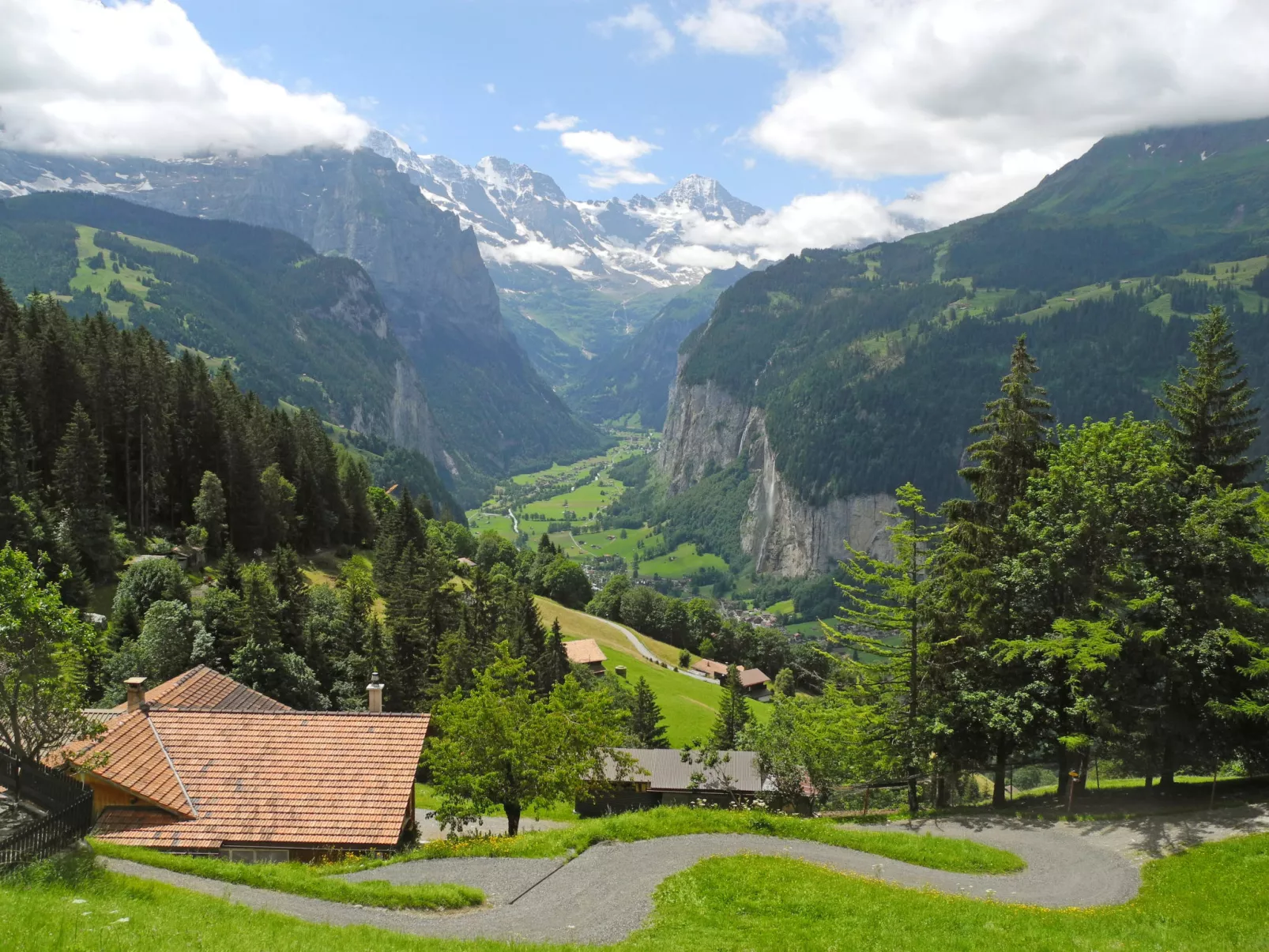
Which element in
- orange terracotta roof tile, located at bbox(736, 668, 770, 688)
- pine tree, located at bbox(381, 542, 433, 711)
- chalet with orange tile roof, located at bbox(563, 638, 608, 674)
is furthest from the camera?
orange terracotta roof tile, located at bbox(736, 668, 770, 688)

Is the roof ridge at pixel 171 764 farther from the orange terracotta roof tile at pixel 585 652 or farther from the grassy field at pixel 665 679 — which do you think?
the orange terracotta roof tile at pixel 585 652

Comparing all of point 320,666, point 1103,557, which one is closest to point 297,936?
point 1103,557

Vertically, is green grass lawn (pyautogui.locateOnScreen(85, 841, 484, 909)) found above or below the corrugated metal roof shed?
above

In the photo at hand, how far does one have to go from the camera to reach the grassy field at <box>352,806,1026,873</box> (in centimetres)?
2277

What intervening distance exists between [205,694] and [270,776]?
11.1m

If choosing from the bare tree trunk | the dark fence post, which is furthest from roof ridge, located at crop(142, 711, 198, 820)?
the bare tree trunk

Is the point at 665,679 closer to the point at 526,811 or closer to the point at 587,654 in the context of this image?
the point at 587,654

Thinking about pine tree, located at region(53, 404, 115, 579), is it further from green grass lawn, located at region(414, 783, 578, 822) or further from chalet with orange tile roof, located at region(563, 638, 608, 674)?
chalet with orange tile roof, located at region(563, 638, 608, 674)

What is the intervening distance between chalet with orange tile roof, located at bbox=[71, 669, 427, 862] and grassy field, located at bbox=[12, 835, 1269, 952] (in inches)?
346

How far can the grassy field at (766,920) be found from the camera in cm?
1400

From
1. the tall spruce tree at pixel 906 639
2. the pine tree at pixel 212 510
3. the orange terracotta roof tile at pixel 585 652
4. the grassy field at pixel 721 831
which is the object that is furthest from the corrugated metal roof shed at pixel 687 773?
the orange terracotta roof tile at pixel 585 652

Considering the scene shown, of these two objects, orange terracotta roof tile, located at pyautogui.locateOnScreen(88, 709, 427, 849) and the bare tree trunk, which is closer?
orange terracotta roof tile, located at pyautogui.locateOnScreen(88, 709, 427, 849)

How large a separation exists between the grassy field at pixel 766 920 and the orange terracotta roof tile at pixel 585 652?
7669 centimetres

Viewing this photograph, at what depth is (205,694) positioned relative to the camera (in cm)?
3697
